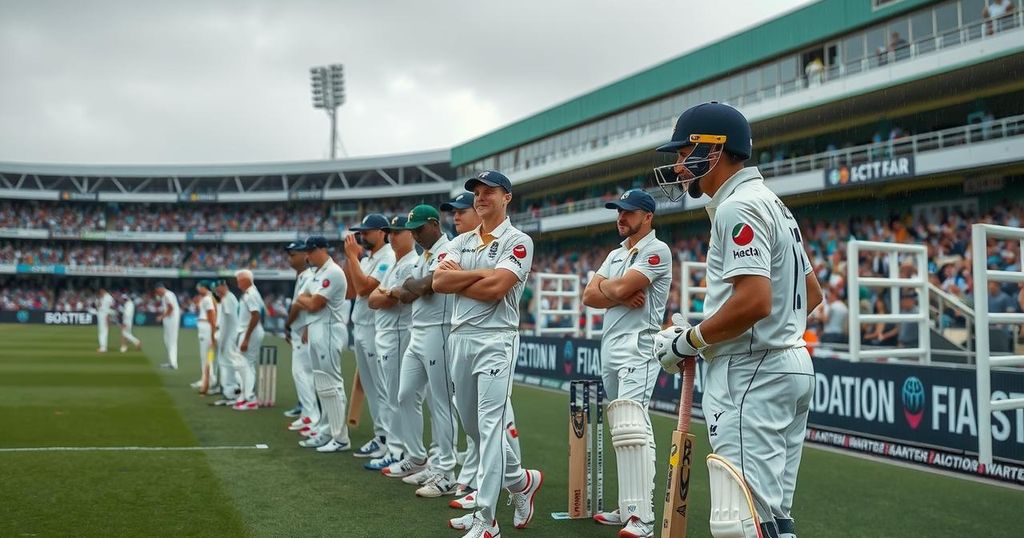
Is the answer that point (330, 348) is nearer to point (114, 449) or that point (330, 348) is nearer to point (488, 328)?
point (114, 449)

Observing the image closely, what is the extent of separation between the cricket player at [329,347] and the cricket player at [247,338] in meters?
3.17

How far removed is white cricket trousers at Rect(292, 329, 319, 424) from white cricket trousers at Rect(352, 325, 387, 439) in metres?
1.20

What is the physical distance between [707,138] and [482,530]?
2851 mm

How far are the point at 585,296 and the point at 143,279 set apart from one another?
6377cm

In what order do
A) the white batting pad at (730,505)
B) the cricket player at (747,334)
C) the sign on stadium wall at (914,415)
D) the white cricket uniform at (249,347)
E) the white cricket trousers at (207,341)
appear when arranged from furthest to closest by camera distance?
1. the white cricket trousers at (207,341)
2. the white cricket uniform at (249,347)
3. the sign on stadium wall at (914,415)
4. the cricket player at (747,334)
5. the white batting pad at (730,505)

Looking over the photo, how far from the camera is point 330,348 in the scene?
28.2 ft

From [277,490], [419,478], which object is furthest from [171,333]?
[419,478]

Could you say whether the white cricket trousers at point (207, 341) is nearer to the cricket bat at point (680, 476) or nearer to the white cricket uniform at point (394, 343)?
the white cricket uniform at point (394, 343)

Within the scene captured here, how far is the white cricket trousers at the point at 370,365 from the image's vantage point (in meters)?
8.28

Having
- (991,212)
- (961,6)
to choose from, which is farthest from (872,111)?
(991,212)

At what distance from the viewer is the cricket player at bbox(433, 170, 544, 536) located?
4953mm

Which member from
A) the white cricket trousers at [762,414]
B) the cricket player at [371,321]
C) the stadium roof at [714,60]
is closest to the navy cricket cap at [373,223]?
the cricket player at [371,321]

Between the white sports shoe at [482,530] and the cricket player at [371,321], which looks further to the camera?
the cricket player at [371,321]

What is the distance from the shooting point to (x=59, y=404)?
1200 cm
